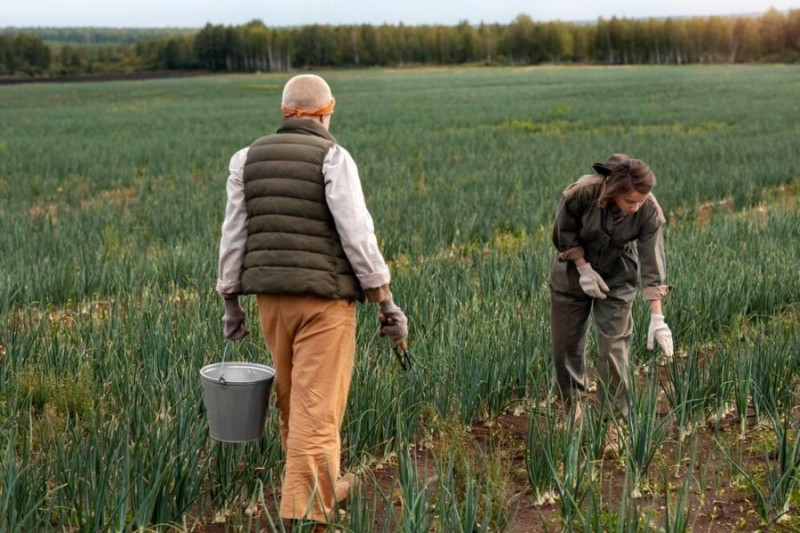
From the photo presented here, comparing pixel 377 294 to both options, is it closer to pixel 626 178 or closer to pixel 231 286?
pixel 231 286

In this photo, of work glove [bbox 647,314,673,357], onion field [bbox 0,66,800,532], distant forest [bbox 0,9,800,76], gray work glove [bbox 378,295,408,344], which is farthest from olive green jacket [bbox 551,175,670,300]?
distant forest [bbox 0,9,800,76]

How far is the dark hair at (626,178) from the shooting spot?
12.6 feet

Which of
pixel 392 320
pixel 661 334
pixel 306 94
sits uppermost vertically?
pixel 306 94

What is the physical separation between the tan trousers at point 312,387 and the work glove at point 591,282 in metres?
1.20

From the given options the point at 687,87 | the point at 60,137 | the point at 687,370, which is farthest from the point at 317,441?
the point at 687,87

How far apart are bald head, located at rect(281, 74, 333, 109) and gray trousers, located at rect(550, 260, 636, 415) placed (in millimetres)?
1570

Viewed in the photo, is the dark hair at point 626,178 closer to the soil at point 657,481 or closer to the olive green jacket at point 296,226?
the soil at point 657,481

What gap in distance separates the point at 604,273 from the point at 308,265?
1590mm

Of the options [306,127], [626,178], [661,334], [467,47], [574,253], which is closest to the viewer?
[306,127]

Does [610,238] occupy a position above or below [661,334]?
above

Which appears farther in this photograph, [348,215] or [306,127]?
[306,127]

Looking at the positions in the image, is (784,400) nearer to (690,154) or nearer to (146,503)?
(146,503)

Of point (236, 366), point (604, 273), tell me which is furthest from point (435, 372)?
point (236, 366)

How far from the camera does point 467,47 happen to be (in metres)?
131
